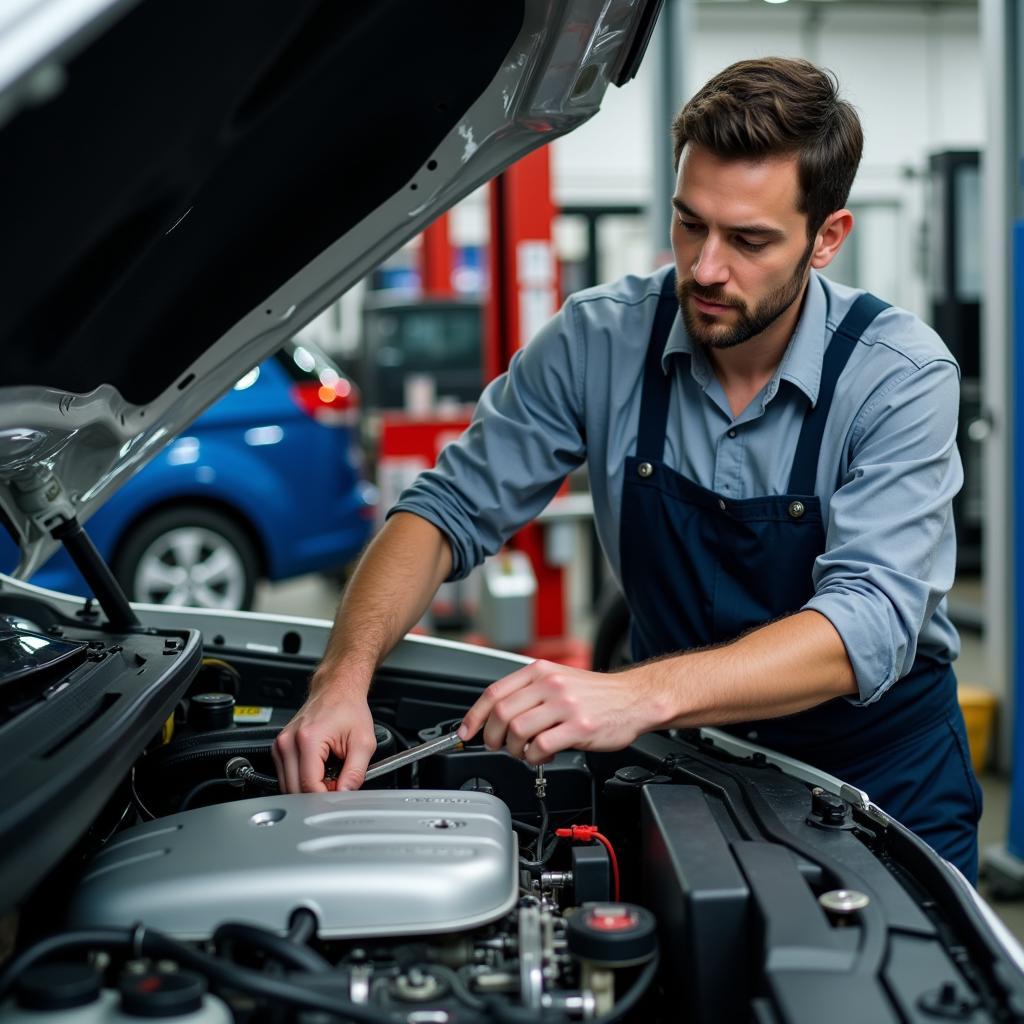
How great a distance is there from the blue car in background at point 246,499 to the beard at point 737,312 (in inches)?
128

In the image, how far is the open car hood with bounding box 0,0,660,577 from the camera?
90 centimetres

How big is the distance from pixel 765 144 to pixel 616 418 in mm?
425

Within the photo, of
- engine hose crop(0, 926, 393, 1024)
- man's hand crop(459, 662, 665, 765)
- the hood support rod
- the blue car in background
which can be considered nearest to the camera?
engine hose crop(0, 926, 393, 1024)

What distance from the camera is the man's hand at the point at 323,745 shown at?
1.27 m

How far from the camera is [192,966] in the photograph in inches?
35.3

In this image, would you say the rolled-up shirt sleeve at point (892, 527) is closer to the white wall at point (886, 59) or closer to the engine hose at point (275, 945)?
the engine hose at point (275, 945)

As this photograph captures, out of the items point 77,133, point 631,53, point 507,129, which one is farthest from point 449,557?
point 77,133

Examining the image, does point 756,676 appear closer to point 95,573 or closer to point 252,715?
point 252,715

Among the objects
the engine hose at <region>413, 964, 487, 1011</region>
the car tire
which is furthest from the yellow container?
the engine hose at <region>413, 964, 487, 1011</region>

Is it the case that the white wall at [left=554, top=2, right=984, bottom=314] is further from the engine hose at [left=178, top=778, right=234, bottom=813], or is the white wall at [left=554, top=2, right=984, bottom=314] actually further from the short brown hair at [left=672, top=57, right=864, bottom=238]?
the engine hose at [left=178, top=778, right=234, bottom=813]

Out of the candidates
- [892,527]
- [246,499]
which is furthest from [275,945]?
[246,499]

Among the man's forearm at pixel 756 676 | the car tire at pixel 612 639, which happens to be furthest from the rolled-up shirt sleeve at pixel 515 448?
the car tire at pixel 612 639

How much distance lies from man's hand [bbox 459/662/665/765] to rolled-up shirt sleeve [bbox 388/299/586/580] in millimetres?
555

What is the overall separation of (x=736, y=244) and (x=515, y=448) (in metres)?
0.45
